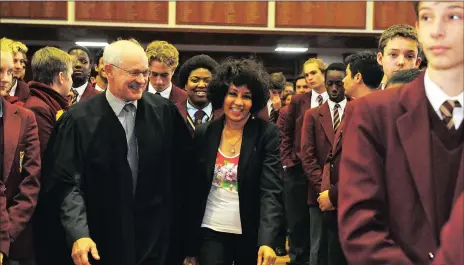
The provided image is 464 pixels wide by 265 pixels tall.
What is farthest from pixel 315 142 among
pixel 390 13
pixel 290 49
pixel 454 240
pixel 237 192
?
pixel 290 49

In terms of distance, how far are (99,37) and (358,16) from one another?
3.54m

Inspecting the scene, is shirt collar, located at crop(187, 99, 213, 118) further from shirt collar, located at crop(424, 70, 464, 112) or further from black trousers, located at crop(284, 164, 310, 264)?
shirt collar, located at crop(424, 70, 464, 112)

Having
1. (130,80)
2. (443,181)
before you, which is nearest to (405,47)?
(130,80)

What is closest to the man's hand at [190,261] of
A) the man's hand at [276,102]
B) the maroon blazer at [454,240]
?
the maroon blazer at [454,240]

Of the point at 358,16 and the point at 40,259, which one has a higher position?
the point at 358,16

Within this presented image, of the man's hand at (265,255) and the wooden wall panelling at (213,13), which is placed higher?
the wooden wall panelling at (213,13)

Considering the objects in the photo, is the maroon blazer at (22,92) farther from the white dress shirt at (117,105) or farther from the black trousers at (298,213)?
the black trousers at (298,213)

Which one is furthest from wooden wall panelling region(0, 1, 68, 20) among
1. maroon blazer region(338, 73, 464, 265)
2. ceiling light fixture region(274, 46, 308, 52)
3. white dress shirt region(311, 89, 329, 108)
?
→ maroon blazer region(338, 73, 464, 265)

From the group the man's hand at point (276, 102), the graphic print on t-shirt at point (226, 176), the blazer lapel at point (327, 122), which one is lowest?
the graphic print on t-shirt at point (226, 176)

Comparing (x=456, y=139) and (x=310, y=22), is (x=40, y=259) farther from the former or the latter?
(x=310, y=22)

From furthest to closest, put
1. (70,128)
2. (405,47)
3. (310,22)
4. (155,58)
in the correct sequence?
(310,22) < (155,58) < (405,47) < (70,128)

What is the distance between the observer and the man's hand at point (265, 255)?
2936mm

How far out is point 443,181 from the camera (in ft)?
4.67

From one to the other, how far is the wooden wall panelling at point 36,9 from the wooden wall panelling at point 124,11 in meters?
0.21
